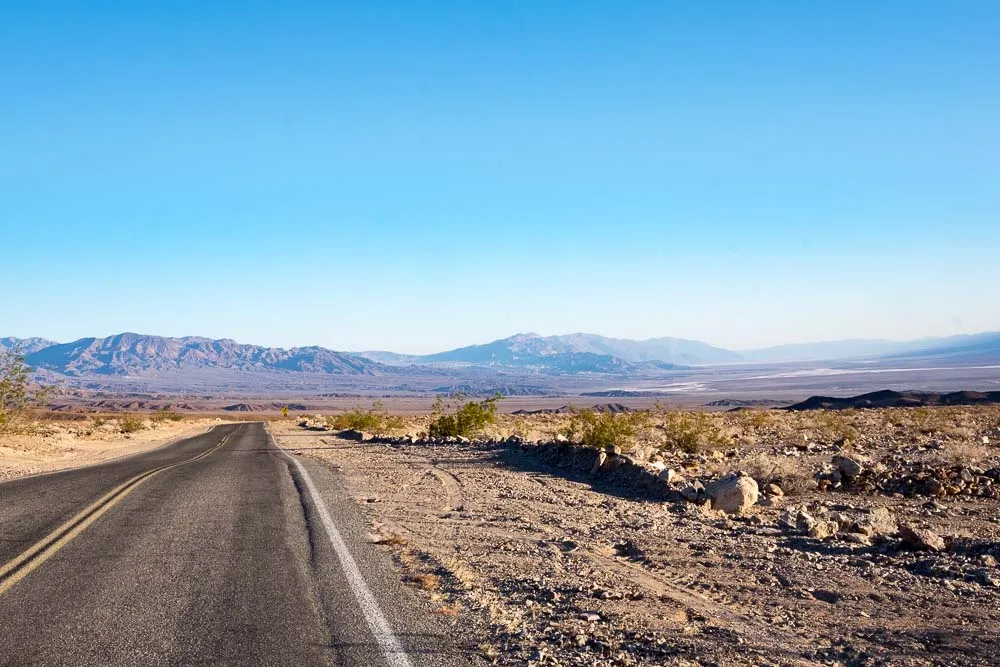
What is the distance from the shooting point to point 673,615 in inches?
287

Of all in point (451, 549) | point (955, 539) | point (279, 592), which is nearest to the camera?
point (279, 592)

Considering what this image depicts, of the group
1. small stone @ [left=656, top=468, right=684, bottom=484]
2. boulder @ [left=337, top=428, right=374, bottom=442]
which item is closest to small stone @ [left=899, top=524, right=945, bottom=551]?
small stone @ [left=656, top=468, right=684, bottom=484]

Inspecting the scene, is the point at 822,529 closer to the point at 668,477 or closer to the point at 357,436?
the point at 668,477

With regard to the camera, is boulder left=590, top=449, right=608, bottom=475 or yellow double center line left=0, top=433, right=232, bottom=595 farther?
boulder left=590, top=449, right=608, bottom=475

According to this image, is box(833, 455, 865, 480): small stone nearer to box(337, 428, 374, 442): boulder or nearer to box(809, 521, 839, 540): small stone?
box(809, 521, 839, 540): small stone

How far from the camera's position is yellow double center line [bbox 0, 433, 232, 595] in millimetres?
8586

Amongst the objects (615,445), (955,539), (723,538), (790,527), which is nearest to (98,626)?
(723,538)

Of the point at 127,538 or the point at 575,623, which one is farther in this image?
the point at 127,538

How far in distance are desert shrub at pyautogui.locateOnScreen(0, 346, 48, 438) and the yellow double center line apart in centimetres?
2242

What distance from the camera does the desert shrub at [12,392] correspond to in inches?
1341

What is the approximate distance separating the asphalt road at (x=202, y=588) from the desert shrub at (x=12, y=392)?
76.0 ft

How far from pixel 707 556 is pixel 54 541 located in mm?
8620

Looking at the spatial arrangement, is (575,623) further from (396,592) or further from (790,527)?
(790,527)

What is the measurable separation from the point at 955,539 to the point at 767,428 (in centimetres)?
2577
